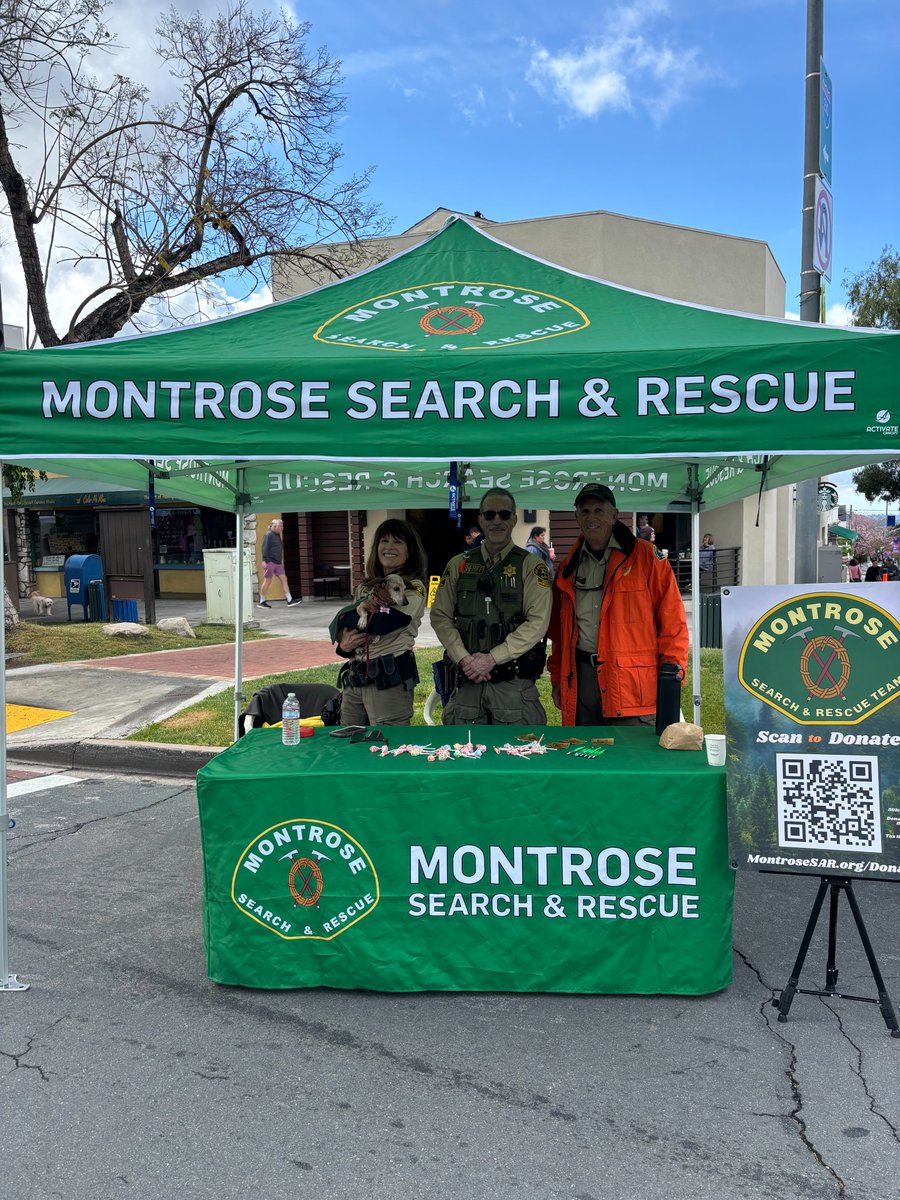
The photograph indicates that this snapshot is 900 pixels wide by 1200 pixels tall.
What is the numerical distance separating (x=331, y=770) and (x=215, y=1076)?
1.13 meters

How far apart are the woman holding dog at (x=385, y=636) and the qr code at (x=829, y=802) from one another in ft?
6.74

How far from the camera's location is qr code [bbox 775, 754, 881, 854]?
3.25 m

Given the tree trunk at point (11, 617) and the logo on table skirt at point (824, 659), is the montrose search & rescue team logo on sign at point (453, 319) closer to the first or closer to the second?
the logo on table skirt at point (824, 659)

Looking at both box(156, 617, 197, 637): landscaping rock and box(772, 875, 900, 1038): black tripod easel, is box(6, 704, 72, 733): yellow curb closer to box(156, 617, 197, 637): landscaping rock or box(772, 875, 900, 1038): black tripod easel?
box(156, 617, 197, 637): landscaping rock

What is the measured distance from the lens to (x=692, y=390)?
341cm

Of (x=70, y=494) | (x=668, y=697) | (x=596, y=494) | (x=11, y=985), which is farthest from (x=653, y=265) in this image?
(x=11, y=985)

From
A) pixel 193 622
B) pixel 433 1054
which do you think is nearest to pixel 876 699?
pixel 433 1054

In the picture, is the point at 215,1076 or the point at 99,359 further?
the point at 99,359

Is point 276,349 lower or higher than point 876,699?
higher

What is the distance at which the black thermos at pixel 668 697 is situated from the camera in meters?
4.14

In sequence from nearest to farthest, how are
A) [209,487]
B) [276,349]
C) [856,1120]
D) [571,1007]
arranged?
1. [856,1120]
2. [571,1007]
3. [276,349]
4. [209,487]

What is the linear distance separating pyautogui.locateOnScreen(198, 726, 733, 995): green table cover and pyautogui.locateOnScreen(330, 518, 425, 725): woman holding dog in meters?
1.13

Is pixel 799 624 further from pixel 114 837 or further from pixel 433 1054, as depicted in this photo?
→ pixel 114 837

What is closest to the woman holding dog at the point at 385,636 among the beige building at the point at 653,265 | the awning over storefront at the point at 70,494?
the beige building at the point at 653,265
